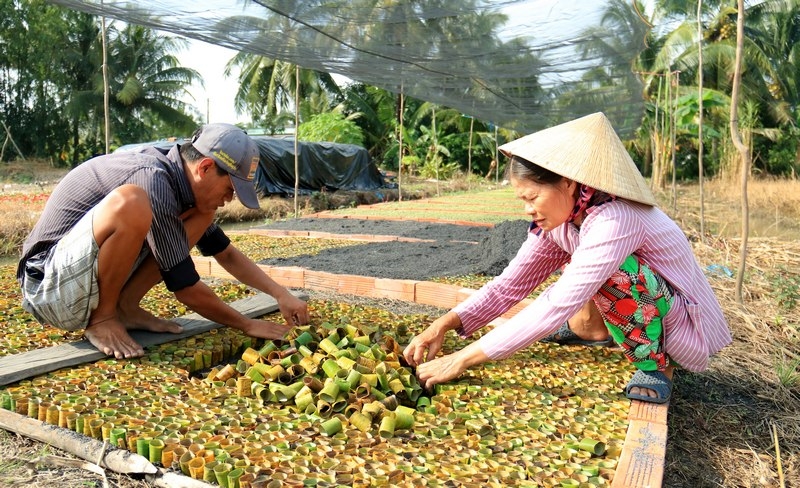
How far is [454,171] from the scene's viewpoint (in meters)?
19.3

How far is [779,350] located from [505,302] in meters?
1.57

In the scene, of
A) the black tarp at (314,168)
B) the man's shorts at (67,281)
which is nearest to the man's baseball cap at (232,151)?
the man's shorts at (67,281)

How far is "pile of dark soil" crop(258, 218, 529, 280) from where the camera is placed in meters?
4.11

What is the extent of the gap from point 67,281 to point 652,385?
6.37 ft

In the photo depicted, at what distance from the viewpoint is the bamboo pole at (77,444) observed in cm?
152

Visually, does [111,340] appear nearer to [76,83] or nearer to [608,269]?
[608,269]

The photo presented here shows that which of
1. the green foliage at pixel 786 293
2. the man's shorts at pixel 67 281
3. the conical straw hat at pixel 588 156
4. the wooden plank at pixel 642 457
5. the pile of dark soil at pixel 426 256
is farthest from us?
the pile of dark soil at pixel 426 256

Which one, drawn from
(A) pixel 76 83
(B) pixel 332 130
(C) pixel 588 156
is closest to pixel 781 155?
(B) pixel 332 130

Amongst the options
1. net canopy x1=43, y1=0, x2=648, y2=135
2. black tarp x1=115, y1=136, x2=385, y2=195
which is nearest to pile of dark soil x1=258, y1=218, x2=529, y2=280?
net canopy x1=43, y1=0, x2=648, y2=135

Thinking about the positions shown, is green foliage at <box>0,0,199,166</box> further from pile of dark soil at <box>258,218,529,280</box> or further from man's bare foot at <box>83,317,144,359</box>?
man's bare foot at <box>83,317,144,359</box>

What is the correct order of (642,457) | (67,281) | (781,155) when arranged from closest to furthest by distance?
(642,457) < (67,281) < (781,155)

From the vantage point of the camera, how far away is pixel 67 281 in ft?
6.73

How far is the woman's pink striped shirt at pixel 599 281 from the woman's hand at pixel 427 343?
0.10 meters

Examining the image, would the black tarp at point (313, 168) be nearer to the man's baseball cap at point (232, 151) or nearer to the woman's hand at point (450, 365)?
the man's baseball cap at point (232, 151)
